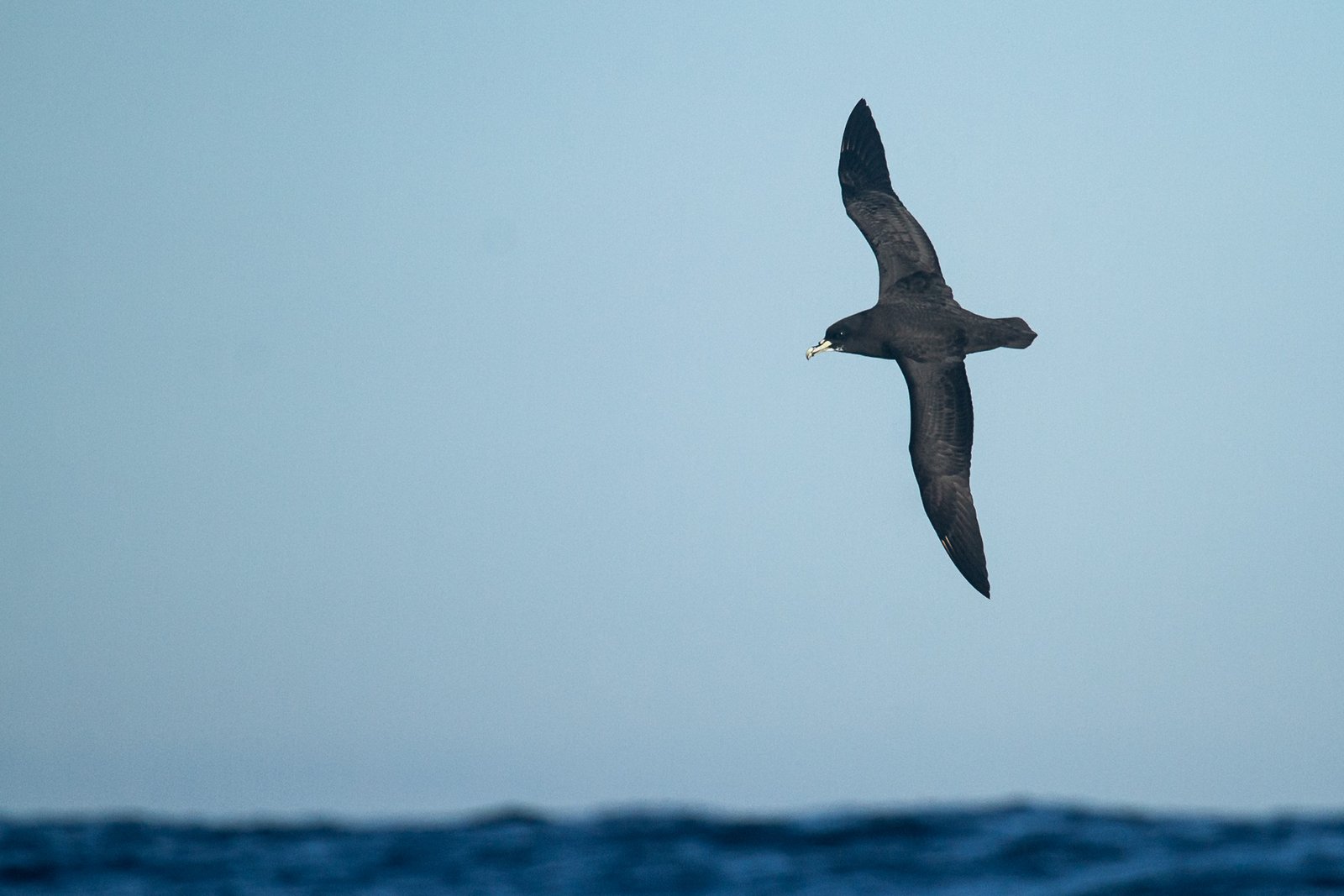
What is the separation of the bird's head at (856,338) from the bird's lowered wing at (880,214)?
0.37 metres

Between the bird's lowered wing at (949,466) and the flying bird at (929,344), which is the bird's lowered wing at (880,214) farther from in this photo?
the bird's lowered wing at (949,466)

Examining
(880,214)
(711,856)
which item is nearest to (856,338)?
(880,214)

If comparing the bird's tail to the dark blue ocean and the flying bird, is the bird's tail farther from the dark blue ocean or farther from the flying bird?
the dark blue ocean

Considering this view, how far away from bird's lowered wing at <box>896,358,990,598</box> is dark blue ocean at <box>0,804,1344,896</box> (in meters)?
2.83

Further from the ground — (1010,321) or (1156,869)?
(1010,321)

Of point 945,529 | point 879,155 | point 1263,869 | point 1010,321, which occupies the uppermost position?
point 879,155

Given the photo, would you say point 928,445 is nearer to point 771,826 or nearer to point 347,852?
point 771,826

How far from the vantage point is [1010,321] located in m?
14.0

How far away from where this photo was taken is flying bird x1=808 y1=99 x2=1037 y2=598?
14148 millimetres

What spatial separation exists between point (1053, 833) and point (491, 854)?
418 cm

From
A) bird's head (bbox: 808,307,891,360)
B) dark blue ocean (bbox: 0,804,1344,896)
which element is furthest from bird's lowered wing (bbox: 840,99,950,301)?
dark blue ocean (bbox: 0,804,1344,896)

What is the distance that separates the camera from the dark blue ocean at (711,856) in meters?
10.3

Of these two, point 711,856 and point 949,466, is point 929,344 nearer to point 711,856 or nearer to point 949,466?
point 949,466

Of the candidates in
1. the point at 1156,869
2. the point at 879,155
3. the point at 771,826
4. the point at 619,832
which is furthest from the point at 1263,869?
the point at 879,155
